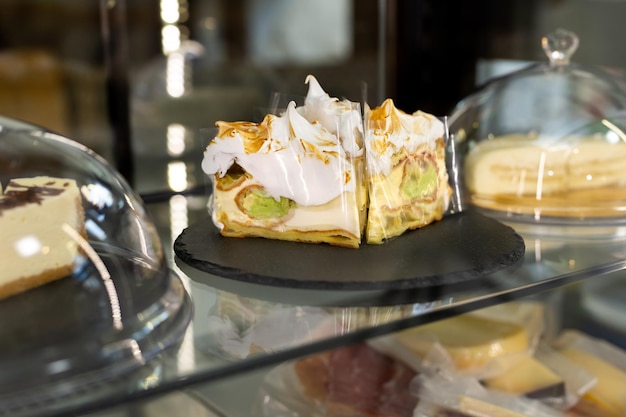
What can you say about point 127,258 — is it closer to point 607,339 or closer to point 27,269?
point 27,269

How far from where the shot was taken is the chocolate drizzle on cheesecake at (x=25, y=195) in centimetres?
50

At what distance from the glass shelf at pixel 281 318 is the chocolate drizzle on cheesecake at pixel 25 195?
11cm

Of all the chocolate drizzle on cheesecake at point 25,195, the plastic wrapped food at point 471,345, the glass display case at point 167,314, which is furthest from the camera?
the plastic wrapped food at point 471,345

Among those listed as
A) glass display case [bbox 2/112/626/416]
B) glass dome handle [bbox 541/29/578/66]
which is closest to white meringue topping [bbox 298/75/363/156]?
glass display case [bbox 2/112/626/416]

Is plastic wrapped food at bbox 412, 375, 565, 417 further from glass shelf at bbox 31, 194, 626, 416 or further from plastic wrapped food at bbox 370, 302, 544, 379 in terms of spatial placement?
glass shelf at bbox 31, 194, 626, 416

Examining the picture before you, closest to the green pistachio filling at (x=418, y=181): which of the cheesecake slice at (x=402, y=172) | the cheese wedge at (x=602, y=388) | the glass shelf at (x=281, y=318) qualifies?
the cheesecake slice at (x=402, y=172)

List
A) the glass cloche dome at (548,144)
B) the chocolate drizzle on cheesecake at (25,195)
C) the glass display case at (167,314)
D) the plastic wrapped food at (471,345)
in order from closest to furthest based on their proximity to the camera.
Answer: the glass display case at (167,314) → the chocolate drizzle on cheesecake at (25,195) → the plastic wrapped food at (471,345) → the glass cloche dome at (548,144)

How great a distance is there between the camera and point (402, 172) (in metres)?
0.68

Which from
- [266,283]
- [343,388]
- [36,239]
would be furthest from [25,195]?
[343,388]

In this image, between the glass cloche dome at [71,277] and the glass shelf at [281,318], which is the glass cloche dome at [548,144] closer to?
the glass shelf at [281,318]

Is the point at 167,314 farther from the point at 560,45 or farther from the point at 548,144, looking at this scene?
the point at 560,45

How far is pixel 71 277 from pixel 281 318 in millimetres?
136

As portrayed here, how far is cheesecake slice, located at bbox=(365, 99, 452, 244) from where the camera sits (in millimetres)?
640

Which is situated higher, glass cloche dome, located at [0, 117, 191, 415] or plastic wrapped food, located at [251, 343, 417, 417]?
glass cloche dome, located at [0, 117, 191, 415]
